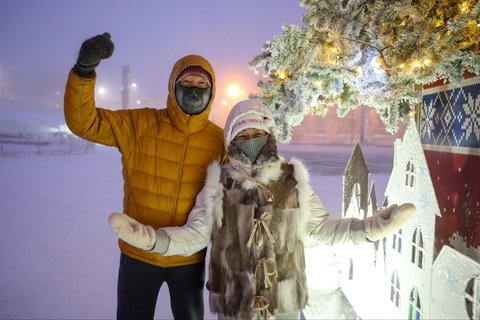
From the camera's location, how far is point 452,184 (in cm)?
218

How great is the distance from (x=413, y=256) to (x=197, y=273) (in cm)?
158

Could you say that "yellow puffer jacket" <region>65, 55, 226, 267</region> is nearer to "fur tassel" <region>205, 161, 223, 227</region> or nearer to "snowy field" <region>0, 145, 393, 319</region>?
"fur tassel" <region>205, 161, 223, 227</region>

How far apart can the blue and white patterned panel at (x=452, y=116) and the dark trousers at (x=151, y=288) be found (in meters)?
1.73

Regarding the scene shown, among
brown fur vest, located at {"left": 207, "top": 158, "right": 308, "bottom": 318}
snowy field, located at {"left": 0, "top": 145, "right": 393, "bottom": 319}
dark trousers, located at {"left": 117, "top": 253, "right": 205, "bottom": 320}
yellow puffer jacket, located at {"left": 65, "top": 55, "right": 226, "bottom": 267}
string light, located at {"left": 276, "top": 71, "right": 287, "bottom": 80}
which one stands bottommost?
snowy field, located at {"left": 0, "top": 145, "right": 393, "bottom": 319}

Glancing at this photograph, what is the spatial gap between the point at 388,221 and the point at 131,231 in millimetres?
1306

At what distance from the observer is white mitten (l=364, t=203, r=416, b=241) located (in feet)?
6.00

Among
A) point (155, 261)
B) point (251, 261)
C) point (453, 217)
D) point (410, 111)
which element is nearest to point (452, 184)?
point (453, 217)

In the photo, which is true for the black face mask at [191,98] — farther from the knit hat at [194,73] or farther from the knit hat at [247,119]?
the knit hat at [247,119]

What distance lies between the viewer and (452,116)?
2.15 meters

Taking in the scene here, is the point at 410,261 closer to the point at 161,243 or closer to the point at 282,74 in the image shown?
the point at 282,74

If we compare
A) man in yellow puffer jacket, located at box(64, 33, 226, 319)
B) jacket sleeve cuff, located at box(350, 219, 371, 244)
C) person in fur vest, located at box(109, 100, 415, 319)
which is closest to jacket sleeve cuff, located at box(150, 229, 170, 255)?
person in fur vest, located at box(109, 100, 415, 319)

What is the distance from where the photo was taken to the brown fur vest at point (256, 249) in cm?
189

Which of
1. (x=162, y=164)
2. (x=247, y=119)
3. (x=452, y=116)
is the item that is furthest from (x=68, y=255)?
(x=452, y=116)

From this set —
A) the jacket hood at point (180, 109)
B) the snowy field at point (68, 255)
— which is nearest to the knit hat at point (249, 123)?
the jacket hood at point (180, 109)
